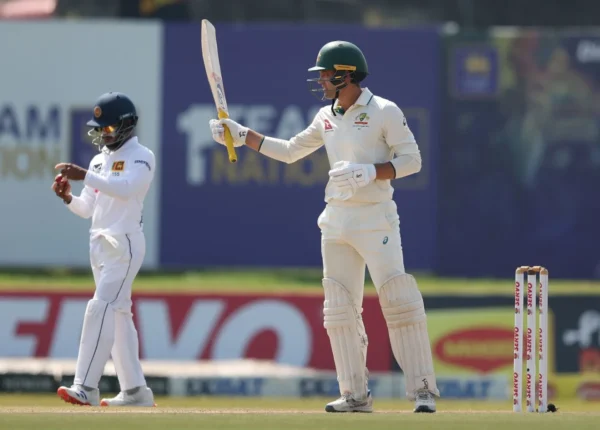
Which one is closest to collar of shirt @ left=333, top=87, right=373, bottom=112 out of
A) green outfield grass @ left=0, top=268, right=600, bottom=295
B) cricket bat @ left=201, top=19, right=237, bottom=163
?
cricket bat @ left=201, top=19, right=237, bottom=163

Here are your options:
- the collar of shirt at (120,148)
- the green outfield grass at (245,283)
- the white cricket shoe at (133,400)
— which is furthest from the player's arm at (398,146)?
the green outfield grass at (245,283)

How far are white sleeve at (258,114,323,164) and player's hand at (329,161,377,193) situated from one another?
0.45m

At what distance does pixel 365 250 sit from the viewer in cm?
768

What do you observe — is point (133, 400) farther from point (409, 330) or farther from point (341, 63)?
point (341, 63)

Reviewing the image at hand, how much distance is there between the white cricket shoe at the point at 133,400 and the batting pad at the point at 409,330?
1493mm

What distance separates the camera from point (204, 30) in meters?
8.23

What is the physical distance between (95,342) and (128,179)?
33.7 inches

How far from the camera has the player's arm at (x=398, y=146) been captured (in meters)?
7.63

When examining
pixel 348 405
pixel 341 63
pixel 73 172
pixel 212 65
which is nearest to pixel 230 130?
pixel 212 65

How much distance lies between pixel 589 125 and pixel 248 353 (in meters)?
4.11

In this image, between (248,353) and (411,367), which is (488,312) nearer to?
(248,353)

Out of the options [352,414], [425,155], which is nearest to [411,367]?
[352,414]

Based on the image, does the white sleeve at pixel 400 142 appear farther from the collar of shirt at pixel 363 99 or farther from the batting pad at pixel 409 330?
the batting pad at pixel 409 330

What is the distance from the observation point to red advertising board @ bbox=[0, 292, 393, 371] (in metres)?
11.5
